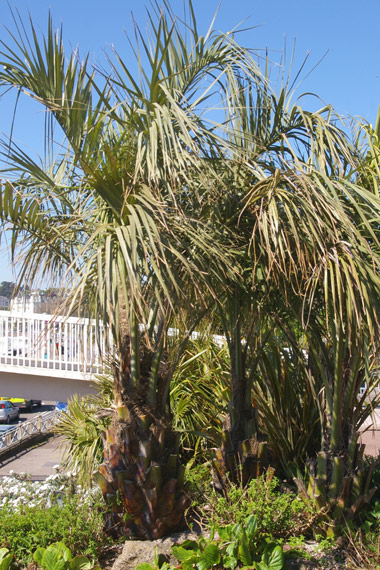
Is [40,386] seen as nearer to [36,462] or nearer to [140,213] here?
[36,462]

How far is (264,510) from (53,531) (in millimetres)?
1642

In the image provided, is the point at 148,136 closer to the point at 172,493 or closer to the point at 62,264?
the point at 62,264

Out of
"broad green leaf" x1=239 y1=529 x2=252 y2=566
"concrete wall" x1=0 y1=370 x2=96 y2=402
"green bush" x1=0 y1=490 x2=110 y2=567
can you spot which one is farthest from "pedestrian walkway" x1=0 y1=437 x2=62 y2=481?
"broad green leaf" x1=239 y1=529 x2=252 y2=566

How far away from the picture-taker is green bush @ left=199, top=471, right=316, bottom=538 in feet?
13.8

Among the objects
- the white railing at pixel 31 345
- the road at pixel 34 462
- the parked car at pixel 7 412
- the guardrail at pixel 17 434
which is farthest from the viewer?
the parked car at pixel 7 412

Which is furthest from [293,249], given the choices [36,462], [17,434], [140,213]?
[17,434]

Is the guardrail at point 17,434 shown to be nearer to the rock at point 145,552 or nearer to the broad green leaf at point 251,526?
the rock at point 145,552

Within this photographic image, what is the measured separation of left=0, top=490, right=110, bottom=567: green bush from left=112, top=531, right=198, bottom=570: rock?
266 mm

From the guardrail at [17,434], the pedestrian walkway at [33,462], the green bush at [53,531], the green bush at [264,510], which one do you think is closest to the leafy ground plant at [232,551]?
the green bush at [264,510]

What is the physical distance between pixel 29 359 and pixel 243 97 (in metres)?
7.93

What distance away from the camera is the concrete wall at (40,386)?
11.3 meters

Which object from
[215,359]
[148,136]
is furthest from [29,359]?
[148,136]

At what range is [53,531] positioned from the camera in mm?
4281

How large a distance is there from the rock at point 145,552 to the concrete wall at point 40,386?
23.6ft
